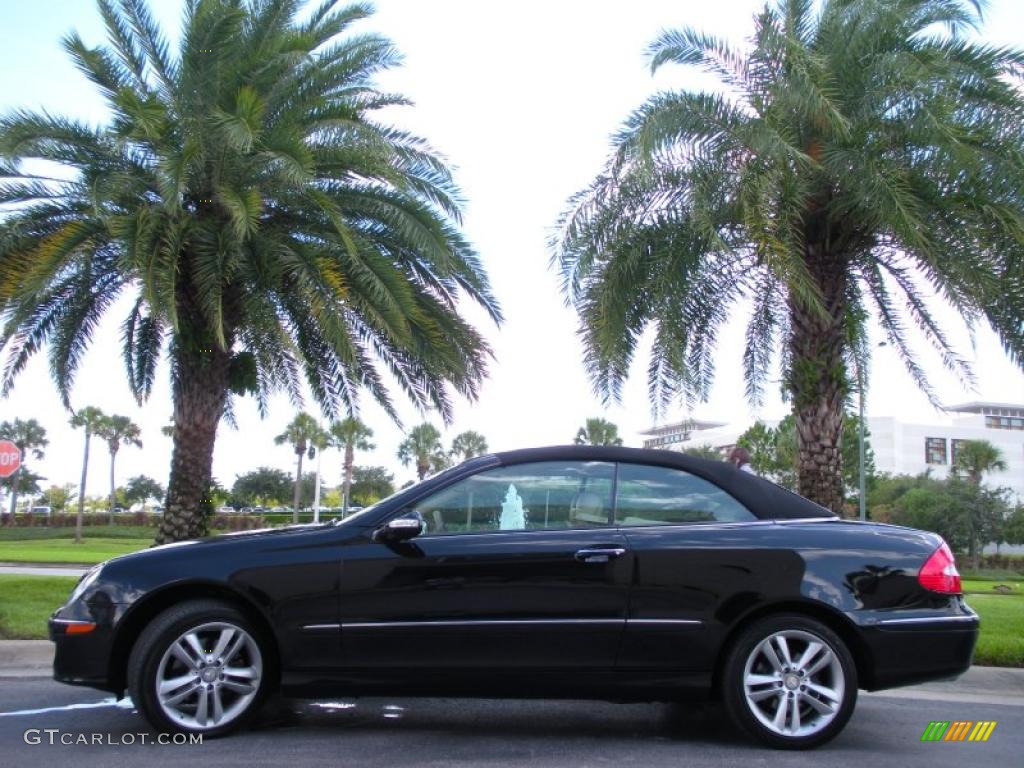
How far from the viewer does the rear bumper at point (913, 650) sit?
4.84 m

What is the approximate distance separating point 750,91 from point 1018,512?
62177 mm

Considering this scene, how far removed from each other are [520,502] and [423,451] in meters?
66.4

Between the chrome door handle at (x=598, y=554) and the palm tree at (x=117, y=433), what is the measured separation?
78.9m

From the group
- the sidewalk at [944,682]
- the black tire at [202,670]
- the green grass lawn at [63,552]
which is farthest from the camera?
the green grass lawn at [63,552]

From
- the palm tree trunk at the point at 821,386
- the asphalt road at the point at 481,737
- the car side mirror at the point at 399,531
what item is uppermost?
the palm tree trunk at the point at 821,386

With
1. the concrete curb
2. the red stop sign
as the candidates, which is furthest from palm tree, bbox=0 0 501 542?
the concrete curb

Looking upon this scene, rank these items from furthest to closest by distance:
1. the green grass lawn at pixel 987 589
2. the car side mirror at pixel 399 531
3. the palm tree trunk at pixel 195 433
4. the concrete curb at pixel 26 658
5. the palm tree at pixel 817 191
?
the green grass lawn at pixel 987 589, the palm tree trunk at pixel 195 433, the palm tree at pixel 817 191, the concrete curb at pixel 26 658, the car side mirror at pixel 399 531

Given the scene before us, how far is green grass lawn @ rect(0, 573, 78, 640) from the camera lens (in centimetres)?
783

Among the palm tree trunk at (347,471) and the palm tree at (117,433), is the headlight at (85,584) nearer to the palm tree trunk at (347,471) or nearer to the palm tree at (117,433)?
the palm tree trunk at (347,471)

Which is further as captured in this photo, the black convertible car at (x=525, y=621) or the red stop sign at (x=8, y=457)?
the red stop sign at (x=8, y=457)

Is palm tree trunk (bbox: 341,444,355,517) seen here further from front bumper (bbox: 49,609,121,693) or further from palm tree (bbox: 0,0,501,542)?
front bumper (bbox: 49,609,121,693)

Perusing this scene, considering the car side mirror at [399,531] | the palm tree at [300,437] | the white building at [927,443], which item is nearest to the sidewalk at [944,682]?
the car side mirror at [399,531]

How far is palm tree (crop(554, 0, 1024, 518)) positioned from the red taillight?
4.74 meters

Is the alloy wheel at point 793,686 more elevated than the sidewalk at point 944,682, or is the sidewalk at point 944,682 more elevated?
the alloy wheel at point 793,686
